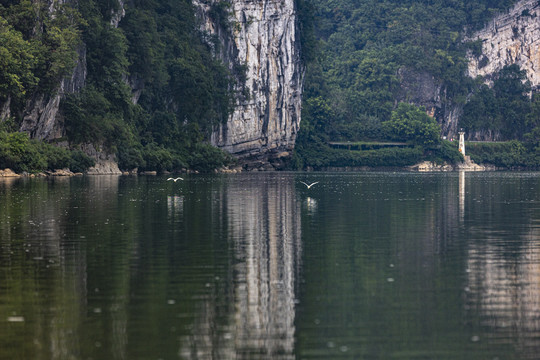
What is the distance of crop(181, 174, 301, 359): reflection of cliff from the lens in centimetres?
1348

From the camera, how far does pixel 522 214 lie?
122 ft

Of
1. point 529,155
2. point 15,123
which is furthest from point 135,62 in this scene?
point 529,155

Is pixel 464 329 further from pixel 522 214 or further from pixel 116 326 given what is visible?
pixel 522 214

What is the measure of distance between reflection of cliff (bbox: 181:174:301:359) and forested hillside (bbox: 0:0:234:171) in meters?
52.7

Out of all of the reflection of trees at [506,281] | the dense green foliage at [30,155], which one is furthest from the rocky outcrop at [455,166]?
the reflection of trees at [506,281]

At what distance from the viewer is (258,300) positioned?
1697 centimetres

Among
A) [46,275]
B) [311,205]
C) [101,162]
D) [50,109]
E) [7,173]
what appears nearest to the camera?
[46,275]

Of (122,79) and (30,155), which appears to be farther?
(122,79)

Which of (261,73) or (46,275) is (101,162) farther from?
(46,275)

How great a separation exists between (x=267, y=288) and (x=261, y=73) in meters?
133

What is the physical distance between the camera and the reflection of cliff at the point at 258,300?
13477 mm

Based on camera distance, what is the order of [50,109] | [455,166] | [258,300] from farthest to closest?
[455,166] → [50,109] → [258,300]

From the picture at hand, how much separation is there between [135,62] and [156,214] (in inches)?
2887

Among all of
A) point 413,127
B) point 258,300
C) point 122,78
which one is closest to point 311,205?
point 258,300
